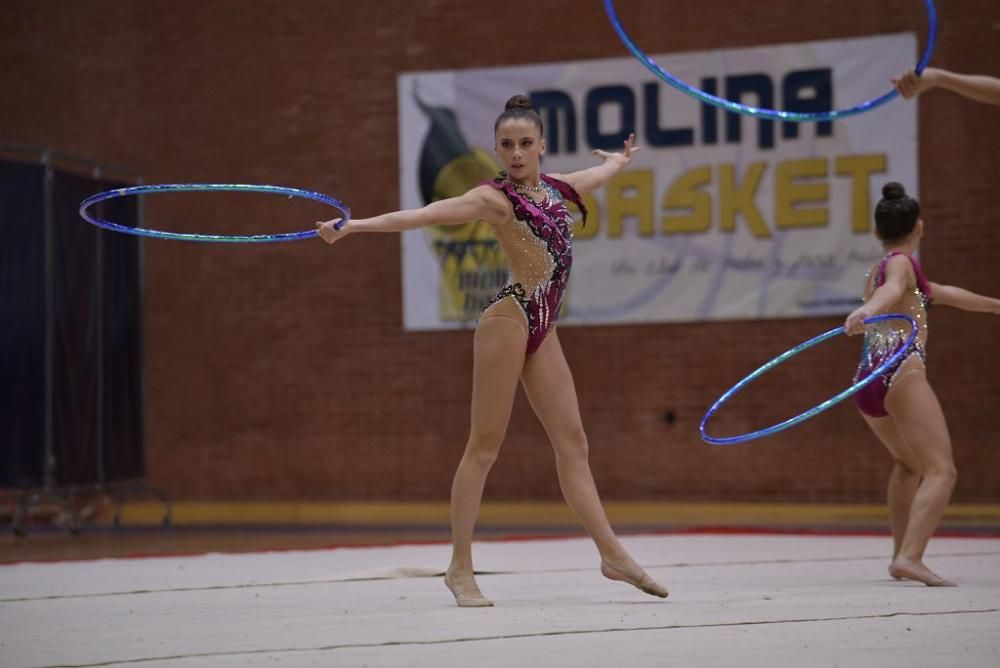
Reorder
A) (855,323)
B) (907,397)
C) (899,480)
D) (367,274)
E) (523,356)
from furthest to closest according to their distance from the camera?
1. (367,274)
2. (899,480)
3. (907,397)
4. (523,356)
5. (855,323)

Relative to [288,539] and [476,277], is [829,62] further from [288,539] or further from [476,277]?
[288,539]

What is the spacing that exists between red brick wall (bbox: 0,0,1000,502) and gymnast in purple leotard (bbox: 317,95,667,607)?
17.5 ft

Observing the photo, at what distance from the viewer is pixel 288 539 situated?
8.35 m

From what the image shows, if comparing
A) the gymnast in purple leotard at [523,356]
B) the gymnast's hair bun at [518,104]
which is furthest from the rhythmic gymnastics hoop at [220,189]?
the gymnast's hair bun at [518,104]

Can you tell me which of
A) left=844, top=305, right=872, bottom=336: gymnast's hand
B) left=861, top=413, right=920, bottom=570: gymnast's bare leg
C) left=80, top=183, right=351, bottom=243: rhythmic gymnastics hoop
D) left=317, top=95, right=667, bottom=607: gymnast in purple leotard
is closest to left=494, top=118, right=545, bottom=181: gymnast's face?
left=317, top=95, right=667, bottom=607: gymnast in purple leotard

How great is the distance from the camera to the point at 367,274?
10727mm

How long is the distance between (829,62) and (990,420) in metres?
2.69

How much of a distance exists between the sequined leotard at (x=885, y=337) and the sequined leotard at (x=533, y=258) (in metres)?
1.37

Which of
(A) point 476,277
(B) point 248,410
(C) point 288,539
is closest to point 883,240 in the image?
(C) point 288,539

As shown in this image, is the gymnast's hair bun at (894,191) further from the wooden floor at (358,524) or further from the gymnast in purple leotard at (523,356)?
the wooden floor at (358,524)

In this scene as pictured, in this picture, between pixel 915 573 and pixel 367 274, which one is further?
pixel 367 274

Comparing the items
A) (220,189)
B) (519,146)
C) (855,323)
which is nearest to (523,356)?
(519,146)

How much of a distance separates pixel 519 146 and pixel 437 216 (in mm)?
491

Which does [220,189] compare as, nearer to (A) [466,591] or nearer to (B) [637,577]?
(A) [466,591]
